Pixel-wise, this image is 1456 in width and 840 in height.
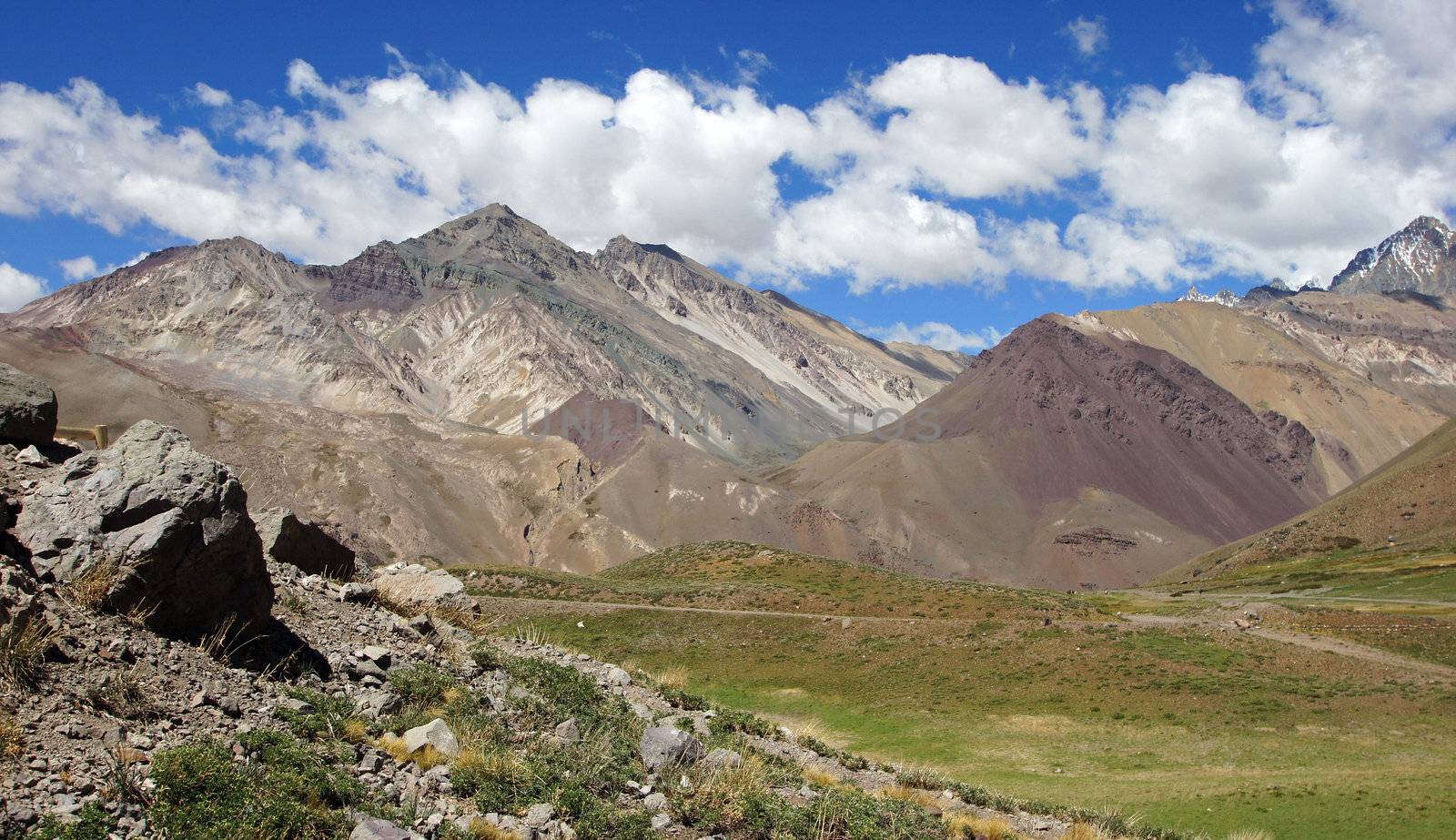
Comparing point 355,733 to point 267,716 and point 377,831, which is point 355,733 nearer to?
point 267,716

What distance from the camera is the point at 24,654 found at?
26.2 ft

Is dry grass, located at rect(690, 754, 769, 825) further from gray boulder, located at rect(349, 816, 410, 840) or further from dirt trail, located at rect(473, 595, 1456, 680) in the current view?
dirt trail, located at rect(473, 595, 1456, 680)

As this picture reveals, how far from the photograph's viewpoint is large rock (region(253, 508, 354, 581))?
46.9ft

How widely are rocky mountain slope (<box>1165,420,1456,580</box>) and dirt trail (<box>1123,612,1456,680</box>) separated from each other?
48601 mm

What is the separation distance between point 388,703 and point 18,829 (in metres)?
4.48

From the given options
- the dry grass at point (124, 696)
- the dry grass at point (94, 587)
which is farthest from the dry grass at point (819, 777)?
the dry grass at point (94, 587)

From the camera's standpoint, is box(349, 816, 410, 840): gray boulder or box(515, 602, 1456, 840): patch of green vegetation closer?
box(349, 816, 410, 840): gray boulder

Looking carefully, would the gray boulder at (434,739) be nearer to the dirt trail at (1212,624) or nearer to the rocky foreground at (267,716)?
the rocky foreground at (267,716)

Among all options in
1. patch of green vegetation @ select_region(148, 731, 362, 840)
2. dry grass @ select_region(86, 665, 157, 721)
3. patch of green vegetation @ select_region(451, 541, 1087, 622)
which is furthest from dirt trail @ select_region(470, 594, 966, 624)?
dry grass @ select_region(86, 665, 157, 721)

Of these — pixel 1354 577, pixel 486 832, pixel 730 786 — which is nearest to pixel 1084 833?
pixel 730 786

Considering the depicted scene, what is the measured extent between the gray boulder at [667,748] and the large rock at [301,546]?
265 inches

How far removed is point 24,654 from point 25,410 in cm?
567

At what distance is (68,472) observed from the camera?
10.4 metres

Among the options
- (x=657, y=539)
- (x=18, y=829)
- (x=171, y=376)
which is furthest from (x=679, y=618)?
(x=171, y=376)
